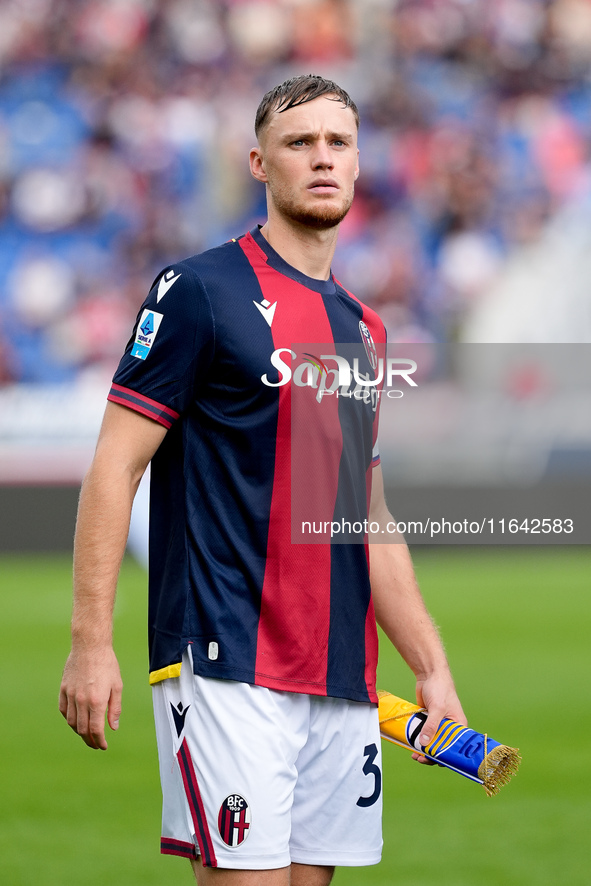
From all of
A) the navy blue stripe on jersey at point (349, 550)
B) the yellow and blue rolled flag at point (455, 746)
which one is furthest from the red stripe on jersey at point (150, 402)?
the yellow and blue rolled flag at point (455, 746)

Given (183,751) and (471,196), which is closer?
(183,751)

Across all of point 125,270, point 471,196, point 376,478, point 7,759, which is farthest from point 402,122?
point 376,478

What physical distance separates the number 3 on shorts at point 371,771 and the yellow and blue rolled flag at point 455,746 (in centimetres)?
8

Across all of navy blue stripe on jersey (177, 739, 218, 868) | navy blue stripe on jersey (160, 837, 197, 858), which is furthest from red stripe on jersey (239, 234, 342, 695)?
navy blue stripe on jersey (160, 837, 197, 858)

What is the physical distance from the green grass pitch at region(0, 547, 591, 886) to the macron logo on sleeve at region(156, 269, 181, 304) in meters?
2.26

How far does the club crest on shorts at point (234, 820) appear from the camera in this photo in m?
2.33

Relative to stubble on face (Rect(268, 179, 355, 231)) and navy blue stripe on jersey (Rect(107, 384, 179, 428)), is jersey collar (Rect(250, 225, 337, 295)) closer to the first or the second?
stubble on face (Rect(268, 179, 355, 231))

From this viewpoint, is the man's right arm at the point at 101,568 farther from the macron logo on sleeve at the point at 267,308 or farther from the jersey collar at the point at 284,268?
the jersey collar at the point at 284,268

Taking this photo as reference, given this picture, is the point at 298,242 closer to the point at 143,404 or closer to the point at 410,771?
the point at 143,404

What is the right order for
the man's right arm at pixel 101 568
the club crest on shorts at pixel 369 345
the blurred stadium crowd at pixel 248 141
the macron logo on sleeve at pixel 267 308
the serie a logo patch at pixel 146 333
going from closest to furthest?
the man's right arm at pixel 101 568
the serie a logo patch at pixel 146 333
the macron logo on sleeve at pixel 267 308
the club crest on shorts at pixel 369 345
the blurred stadium crowd at pixel 248 141

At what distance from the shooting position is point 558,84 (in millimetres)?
15219

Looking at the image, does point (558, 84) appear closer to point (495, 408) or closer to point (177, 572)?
point (495, 408)

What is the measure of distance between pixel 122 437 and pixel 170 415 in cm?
10

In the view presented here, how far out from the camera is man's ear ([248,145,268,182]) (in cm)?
268
